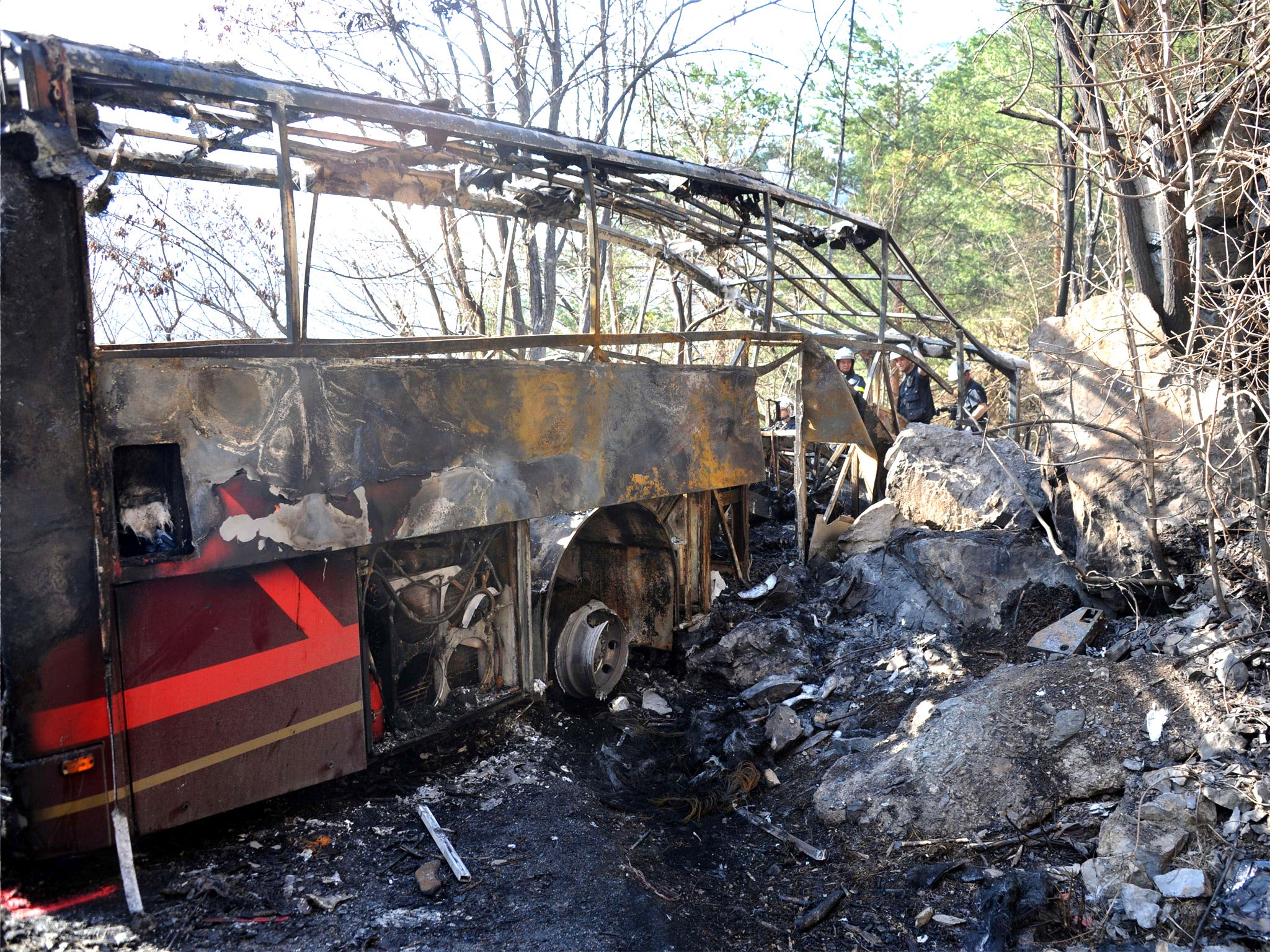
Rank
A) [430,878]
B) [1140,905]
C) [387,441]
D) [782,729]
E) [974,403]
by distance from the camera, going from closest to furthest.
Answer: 1. [1140,905]
2. [430,878]
3. [387,441]
4. [782,729]
5. [974,403]

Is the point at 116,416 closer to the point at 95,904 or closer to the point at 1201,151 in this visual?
the point at 95,904

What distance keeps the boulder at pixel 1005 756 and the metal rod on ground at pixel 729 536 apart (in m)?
2.16

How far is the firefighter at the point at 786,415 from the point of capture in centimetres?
1048

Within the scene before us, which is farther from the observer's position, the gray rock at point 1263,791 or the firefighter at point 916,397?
the firefighter at point 916,397

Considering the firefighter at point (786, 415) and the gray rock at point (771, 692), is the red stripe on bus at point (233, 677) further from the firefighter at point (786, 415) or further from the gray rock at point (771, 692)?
the firefighter at point (786, 415)

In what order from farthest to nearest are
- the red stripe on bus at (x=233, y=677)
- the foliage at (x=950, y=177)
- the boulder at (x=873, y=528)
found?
the foliage at (x=950, y=177), the boulder at (x=873, y=528), the red stripe on bus at (x=233, y=677)

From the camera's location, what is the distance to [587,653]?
5219mm

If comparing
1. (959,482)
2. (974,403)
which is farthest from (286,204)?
(974,403)

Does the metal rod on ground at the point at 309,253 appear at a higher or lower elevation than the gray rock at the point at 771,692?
higher

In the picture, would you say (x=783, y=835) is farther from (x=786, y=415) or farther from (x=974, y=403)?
(x=786, y=415)

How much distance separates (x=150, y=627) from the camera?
323cm

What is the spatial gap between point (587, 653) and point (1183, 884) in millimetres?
3084

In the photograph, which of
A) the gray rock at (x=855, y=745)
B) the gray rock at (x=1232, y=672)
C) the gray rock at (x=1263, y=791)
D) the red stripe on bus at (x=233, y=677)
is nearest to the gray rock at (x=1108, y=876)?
the gray rock at (x=1263, y=791)

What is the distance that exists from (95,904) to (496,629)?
216cm
